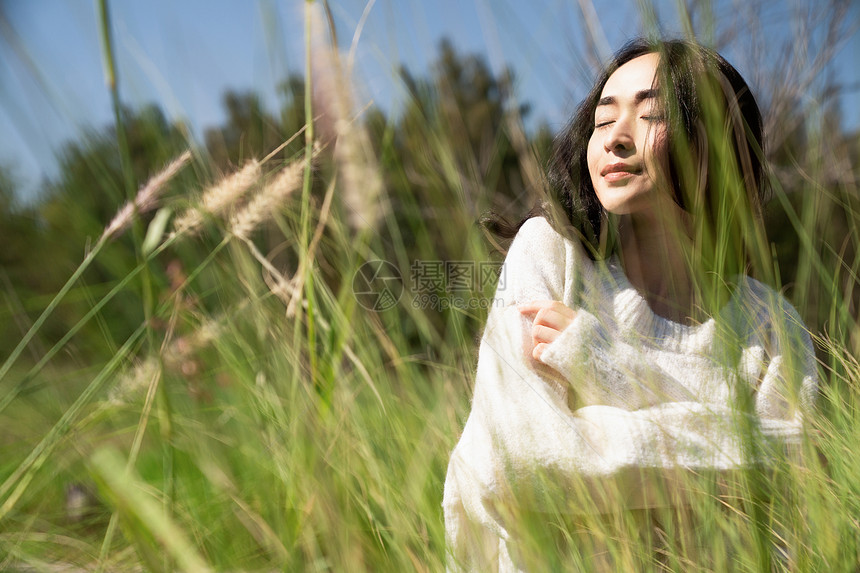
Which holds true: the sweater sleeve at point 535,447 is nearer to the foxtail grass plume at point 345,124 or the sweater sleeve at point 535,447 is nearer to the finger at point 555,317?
the finger at point 555,317

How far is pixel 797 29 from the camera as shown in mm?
877

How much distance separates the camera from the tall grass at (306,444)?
0.66 meters

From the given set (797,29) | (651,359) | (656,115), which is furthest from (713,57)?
(651,359)

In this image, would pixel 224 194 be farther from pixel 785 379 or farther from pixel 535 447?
pixel 785 379

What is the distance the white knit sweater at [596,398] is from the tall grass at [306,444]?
0.04 m

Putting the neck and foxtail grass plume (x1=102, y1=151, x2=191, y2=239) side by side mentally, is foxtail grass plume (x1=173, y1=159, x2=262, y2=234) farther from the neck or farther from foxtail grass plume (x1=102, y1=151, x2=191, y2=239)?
the neck

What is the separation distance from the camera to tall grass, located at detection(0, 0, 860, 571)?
66 cm

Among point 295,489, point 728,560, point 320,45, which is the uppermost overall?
point 320,45

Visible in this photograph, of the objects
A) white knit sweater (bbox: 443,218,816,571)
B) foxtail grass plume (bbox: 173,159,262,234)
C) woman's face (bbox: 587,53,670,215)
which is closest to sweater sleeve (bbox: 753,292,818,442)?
white knit sweater (bbox: 443,218,816,571)

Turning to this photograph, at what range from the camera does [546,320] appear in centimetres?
86

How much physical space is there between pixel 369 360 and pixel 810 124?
0.73 meters

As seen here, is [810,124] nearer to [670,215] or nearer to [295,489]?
[670,215]

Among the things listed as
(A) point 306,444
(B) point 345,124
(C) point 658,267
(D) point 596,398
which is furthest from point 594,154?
(A) point 306,444

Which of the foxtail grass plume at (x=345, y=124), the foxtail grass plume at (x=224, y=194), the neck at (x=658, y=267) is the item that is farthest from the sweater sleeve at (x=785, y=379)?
the foxtail grass plume at (x=224, y=194)
